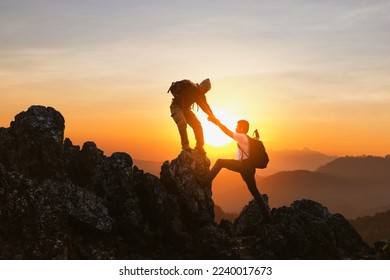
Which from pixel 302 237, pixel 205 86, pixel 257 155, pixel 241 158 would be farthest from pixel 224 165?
pixel 302 237

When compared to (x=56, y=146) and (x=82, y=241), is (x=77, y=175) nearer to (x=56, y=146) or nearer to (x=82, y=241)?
(x=56, y=146)

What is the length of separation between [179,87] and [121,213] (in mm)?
7177

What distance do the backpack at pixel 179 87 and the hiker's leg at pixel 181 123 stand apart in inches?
30.9

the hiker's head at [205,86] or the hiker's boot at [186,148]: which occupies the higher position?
the hiker's head at [205,86]

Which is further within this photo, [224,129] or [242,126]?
[242,126]

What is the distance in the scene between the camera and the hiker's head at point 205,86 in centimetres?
2475

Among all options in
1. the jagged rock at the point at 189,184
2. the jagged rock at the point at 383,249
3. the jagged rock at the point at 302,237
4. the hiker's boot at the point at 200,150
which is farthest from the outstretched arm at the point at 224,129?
the jagged rock at the point at 383,249

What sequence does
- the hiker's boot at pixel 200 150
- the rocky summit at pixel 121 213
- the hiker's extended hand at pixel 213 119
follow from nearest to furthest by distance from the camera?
the rocky summit at pixel 121 213
the hiker's extended hand at pixel 213 119
the hiker's boot at pixel 200 150

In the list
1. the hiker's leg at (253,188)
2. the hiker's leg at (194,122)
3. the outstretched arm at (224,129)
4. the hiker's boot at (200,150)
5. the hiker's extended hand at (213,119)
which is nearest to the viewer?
the outstretched arm at (224,129)

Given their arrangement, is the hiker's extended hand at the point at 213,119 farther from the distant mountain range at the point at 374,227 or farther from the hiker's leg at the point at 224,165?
the distant mountain range at the point at 374,227

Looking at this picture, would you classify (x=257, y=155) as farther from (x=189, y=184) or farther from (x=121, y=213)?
(x=121, y=213)

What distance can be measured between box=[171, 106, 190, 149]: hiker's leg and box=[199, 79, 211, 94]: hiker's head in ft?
5.14

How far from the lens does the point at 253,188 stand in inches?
918
